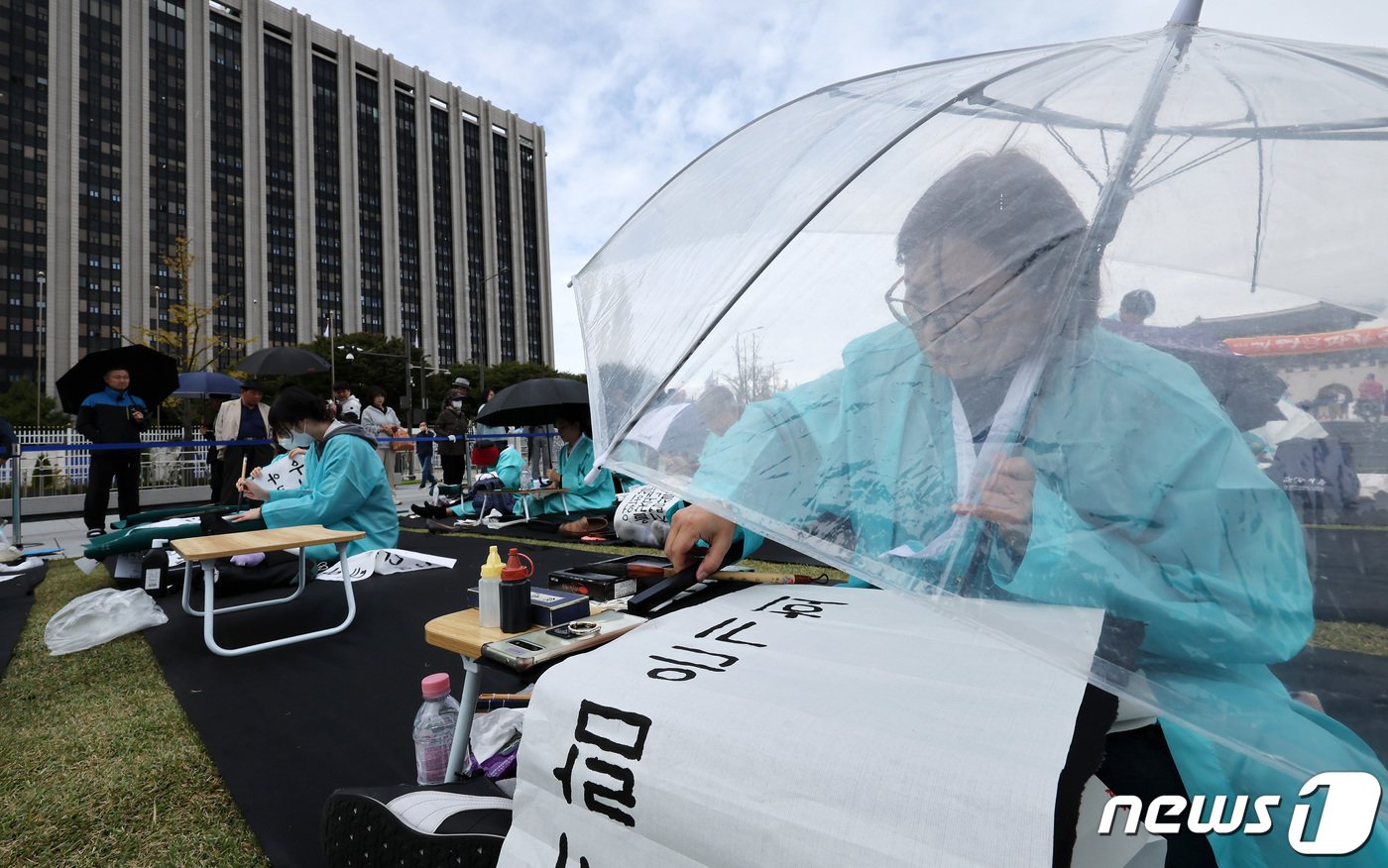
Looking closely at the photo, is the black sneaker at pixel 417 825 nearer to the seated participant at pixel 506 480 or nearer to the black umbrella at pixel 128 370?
the seated participant at pixel 506 480

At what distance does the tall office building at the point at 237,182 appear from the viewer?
44.0m

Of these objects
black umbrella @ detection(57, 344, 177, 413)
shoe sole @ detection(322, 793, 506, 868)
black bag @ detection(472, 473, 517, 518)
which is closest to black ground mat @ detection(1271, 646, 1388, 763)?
shoe sole @ detection(322, 793, 506, 868)

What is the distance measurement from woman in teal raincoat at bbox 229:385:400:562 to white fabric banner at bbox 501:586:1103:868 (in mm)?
3916

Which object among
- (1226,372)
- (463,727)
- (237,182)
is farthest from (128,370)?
(237,182)

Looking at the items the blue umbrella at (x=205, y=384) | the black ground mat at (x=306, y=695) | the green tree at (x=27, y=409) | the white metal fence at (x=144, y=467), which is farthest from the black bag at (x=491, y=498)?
the green tree at (x=27, y=409)

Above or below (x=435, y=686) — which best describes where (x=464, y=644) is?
above

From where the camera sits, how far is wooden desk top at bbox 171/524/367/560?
3.32 metres

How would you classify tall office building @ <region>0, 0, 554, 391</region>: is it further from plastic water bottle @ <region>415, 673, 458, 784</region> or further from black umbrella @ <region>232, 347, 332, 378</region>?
plastic water bottle @ <region>415, 673, 458, 784</region>

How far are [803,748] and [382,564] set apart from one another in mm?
5150

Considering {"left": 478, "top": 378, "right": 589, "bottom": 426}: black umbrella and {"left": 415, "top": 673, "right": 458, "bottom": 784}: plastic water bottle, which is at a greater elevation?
{"left": 478, "top": 378, "right": 589, "bottom": 426}: black umbrella

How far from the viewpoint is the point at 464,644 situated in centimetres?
145

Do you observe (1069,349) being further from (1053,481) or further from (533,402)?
(533,402)

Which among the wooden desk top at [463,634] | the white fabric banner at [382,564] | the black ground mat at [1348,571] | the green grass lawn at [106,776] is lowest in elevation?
the green grass lawn at [106,776]

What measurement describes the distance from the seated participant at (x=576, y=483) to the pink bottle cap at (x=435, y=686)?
17.3 feet
